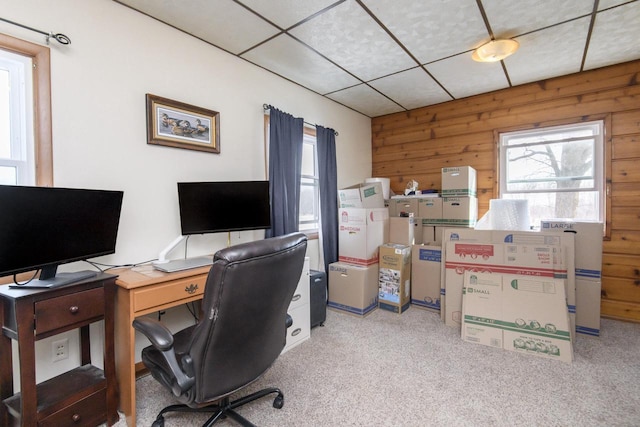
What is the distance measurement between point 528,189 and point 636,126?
1.04 meters

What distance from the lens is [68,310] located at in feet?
4.78

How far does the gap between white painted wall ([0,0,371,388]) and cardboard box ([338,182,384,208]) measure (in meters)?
1.21

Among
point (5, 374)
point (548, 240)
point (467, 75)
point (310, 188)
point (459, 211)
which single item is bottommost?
point (5, 374)

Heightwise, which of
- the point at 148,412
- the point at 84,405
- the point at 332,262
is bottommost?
the point at 148,412

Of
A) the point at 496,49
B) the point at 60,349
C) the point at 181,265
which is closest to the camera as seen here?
the point at 60,349

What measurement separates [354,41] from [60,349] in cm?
302

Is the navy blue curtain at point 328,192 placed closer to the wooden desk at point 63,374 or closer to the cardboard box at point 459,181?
the cardboard box at point 459,181

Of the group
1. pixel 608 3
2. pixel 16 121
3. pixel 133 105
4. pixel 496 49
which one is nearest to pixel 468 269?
pixel 496 49

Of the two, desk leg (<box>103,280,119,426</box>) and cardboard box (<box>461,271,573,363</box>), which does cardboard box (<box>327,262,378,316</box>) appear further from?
desk leg (<box>103,280,119,426</box>)

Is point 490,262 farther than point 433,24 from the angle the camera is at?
Yes

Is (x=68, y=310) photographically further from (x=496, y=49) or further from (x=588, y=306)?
(x=588, y=306)

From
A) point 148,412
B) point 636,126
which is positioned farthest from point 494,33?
point 148,412

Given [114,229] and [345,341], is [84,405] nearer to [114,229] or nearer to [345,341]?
[114,229]

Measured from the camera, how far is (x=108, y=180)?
1955 mm
